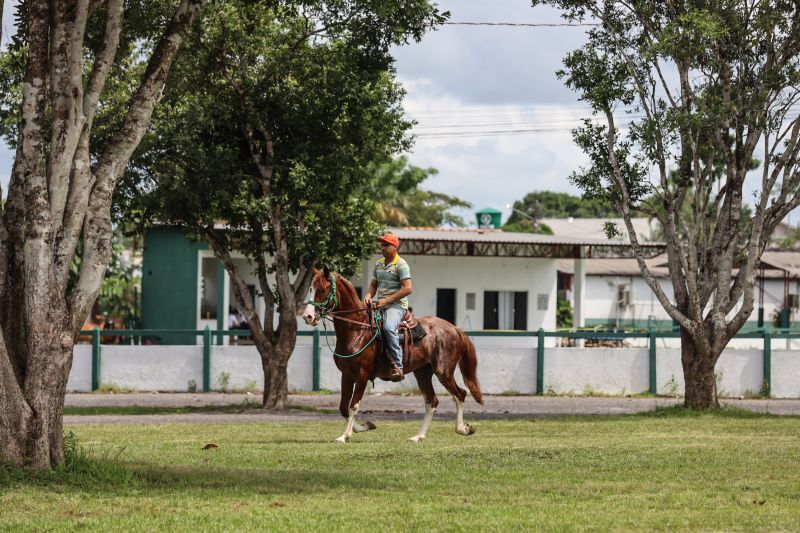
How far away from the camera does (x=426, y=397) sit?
16453 mm

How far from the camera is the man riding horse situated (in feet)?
50.3

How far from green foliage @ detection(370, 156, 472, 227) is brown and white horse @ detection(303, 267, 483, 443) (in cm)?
3432

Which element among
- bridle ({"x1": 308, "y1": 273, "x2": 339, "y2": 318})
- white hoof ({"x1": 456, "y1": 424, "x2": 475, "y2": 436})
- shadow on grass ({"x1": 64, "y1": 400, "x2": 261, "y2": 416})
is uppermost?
bridle ({"x1": 308, "y1": 273, "x2": 339, "y2": 318})

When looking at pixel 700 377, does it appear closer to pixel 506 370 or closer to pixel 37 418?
pixel 506 370

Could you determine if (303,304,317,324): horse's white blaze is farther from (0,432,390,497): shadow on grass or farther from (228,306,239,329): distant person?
(228,306,239,329): distant person

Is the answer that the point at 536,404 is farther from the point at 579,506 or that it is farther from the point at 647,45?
the point at 579,506

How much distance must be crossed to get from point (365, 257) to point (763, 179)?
292 inches

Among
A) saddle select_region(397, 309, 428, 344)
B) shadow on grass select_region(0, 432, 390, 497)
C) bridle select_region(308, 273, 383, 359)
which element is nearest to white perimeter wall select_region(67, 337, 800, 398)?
saddle select_region(397, 309, 428, 344)

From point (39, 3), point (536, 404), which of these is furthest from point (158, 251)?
point (39, 3)

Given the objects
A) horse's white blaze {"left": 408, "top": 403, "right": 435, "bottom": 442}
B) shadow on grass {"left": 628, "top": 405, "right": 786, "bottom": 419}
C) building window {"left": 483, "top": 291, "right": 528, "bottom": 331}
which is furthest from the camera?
building window {"left": 483, "top": 291, "right": 528, "bottom": 331}

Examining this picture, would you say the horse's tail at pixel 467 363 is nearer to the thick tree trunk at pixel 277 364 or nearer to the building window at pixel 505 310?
the thick tree trunk at pixel 277 364

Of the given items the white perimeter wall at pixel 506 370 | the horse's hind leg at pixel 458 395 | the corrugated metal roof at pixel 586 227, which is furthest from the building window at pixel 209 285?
the corrugated metal roof at pixel 586 227

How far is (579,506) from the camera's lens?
1034 centimetres

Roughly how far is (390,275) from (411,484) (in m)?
4.28
